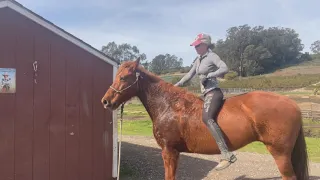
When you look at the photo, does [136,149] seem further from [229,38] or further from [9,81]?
[229,38]

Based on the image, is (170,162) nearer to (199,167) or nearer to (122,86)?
(122,86)

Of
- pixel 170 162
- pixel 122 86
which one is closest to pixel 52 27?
pixel 122 86

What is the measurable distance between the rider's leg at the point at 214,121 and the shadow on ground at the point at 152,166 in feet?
13.0

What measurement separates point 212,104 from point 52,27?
3.63 meters

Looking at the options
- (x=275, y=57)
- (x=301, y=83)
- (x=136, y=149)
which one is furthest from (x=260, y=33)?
(x=136, y=149)

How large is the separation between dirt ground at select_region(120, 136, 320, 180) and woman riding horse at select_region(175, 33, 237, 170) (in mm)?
3942

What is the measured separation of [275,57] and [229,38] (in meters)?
15.3

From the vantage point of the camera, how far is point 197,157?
1117 cm

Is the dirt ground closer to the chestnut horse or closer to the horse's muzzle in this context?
the chestnut horse

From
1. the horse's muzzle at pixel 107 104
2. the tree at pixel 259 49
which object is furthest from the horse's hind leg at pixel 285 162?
the tree at pixel 259 49

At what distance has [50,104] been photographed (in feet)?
22.2

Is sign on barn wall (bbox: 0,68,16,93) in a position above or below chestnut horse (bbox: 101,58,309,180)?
above

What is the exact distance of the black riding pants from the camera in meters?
5.12

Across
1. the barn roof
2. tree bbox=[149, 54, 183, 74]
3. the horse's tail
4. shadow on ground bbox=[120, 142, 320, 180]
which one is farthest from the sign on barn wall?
tree bbox=[149, 54, 183, 74]
